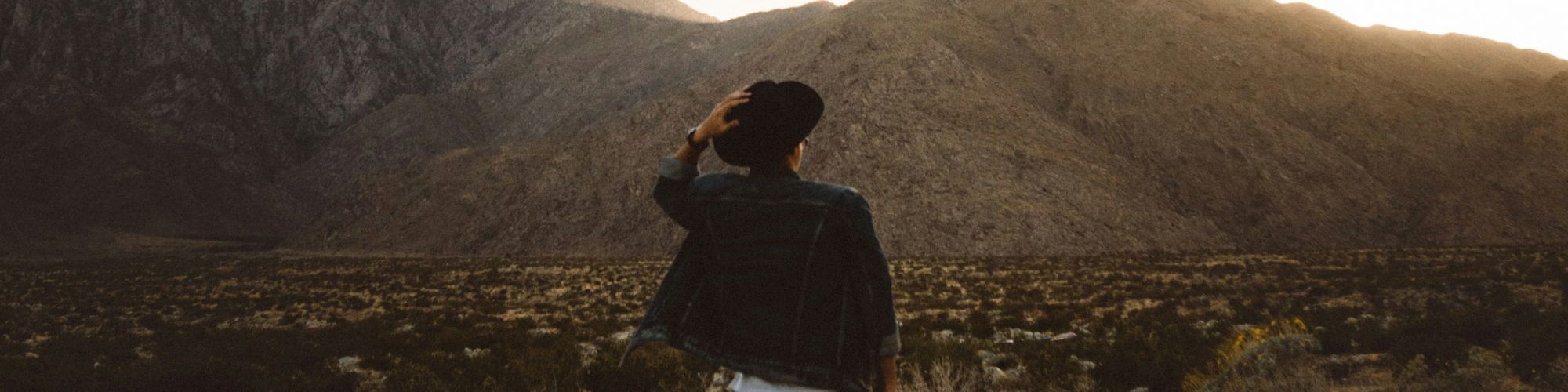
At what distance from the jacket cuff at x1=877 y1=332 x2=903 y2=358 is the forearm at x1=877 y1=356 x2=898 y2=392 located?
0.03 meters

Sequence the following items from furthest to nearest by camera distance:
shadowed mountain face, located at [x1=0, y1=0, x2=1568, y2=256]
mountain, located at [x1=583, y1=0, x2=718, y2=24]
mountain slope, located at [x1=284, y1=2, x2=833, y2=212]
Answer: mountain, located at [x1=583, y1=0, x2=718, y2=24]
mountain slope, located at [x1=284, y1=2, x2=833, y2=212]
shadowed mountain face, located at [x1=0, y1=0, x2=1568, y2=256]

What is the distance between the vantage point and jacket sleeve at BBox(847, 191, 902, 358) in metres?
2.95

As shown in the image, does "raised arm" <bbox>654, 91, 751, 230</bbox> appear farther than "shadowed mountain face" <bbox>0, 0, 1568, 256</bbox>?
No

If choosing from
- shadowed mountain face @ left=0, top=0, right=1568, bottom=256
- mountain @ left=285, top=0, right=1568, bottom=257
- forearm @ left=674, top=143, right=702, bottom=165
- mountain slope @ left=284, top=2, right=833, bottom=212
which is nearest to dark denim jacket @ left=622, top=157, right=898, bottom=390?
forearm @ left=674, top=143, right=702, bottom=165

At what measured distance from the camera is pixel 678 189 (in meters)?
3.30

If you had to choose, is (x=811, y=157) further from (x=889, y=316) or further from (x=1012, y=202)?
(x=889, y=316)

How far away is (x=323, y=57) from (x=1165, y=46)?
97738 mm

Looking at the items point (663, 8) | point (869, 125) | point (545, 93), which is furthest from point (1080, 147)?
point (663, 8)

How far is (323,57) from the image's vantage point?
350ft

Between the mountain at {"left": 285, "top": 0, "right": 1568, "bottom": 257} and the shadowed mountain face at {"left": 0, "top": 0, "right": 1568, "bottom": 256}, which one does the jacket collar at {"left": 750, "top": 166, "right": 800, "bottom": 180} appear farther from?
the shadowed mountain face at {"left": 0, "top": 0, "right": 1568, "bottom": 256}

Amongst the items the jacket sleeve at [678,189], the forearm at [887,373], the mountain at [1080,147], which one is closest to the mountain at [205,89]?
the mountain at [1080,147]

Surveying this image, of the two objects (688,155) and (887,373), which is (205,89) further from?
(887,373)

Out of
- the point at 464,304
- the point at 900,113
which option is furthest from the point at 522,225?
the point at 464,304

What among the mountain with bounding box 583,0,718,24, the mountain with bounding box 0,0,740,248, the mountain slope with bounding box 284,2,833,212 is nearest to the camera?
the mountain with bounding box 0,0,740,248
